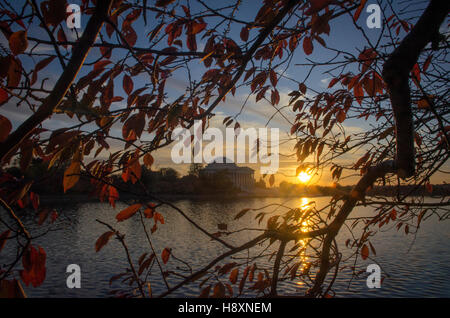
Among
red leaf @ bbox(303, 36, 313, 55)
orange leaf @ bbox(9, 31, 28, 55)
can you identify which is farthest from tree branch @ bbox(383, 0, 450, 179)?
orange leaf @ bbox(9, 31, 28, 55)

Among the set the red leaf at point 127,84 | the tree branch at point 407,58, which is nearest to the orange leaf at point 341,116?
A: the tree branch at point 407,58

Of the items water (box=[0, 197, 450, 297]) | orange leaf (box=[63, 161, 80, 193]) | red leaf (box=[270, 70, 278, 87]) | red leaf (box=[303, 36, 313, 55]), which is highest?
red leaf (box=[303, 36, 313, 55])

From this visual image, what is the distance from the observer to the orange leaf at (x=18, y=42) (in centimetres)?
91

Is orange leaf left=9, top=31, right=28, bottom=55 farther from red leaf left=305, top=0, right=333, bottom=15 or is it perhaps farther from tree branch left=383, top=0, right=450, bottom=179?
tree branch left=383, top=0, right=450, bottom=179

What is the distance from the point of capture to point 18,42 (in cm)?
93

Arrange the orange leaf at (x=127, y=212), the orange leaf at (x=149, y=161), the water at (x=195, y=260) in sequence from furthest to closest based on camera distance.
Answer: the water at (x=195, y=260)
the orange leaf at (x=149, y=161)
the orange leaf at (x=127, y=212)

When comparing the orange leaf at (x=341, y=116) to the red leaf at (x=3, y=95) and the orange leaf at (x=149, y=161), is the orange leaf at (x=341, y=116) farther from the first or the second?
the red leaf at (x=3, y=95)

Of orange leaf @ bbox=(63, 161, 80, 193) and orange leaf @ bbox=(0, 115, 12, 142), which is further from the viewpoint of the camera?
orange leaf @ bbox=(63, 161, 80, 193)

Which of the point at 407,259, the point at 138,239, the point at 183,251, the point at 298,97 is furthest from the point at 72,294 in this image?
the point at 407,259

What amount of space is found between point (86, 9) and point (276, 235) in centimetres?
148

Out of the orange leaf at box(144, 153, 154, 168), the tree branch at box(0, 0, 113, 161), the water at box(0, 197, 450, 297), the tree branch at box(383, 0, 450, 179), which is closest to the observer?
the tree branch at box(0, 0, 113, 161)

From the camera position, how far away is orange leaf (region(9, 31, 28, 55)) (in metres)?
0.91

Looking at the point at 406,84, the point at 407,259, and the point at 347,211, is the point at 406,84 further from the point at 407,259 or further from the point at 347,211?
the point at 407,259

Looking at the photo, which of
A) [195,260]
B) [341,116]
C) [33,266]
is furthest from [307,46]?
[195,260]
